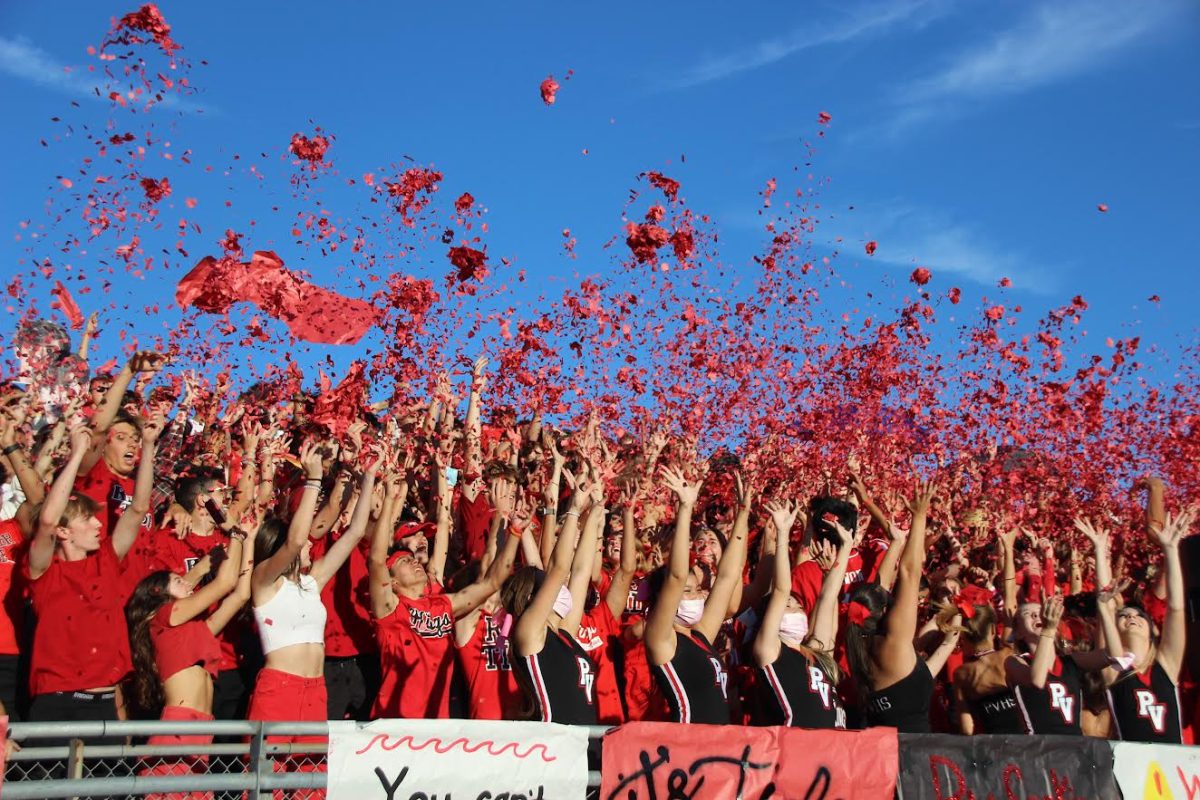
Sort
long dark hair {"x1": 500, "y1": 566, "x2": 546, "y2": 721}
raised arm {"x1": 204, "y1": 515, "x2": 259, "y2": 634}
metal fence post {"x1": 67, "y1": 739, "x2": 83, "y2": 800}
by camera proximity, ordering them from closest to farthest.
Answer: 1. metal fence post {"x1": 67, "y1": 739, "x2": 83, "y2": 800}
2. long dark hair {"x1": 500, "y1": 566, "x2": 546, "y2": 721}
3. raised arm {"x1": 204, "y1": 515, "x2": 259, "y2": 634}

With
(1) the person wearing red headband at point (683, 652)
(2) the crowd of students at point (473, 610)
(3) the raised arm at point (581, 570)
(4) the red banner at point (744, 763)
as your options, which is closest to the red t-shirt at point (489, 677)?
(2) the crowd of students at point (473, 610)

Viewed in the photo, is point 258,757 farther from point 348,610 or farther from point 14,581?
point 348,610

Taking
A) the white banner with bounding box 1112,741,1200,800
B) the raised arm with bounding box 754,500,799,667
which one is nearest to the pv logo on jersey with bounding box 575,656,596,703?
the raised arm with bounding box 754,500,799,667

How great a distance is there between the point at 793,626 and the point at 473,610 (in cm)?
183

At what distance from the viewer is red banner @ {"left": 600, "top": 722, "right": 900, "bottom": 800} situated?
16.5 feet

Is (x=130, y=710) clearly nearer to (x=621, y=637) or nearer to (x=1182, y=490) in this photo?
(x=621, y=637)

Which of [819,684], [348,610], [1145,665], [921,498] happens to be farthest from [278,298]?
[1145,665]

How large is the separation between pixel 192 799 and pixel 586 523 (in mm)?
2385

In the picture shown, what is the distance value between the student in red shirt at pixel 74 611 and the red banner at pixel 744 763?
102 inches

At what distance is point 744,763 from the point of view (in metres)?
5.20

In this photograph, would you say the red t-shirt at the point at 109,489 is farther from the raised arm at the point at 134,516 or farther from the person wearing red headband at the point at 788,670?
the person wearing red headband at the point at 788,670

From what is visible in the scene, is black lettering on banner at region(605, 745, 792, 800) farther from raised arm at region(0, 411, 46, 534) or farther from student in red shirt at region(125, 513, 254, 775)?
raised arm at region(0, 411, 46, 534)

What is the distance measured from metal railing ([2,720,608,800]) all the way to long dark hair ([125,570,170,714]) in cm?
86

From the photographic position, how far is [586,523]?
6285 mm
